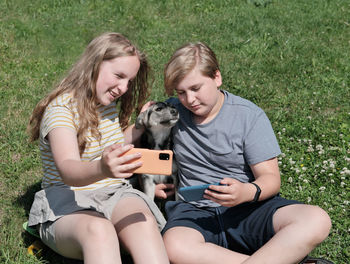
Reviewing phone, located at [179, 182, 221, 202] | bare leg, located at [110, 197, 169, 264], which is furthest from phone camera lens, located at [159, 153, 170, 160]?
bare leg, located at [110, 197, 169, 264]

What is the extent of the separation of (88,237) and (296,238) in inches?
54.6

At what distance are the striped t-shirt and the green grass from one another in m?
0.66

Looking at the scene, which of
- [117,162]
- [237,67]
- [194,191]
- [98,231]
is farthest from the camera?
[237,67]

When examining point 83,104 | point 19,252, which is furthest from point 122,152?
point 19,252

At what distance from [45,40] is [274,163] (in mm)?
5449

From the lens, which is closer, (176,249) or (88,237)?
(88,237)

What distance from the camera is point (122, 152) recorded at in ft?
8.77

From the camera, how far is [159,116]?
3949 mm

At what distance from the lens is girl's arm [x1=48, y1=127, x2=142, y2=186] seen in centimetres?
266

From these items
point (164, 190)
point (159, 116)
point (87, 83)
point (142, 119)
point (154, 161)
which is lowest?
point (164, 190)

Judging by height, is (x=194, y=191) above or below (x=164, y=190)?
above

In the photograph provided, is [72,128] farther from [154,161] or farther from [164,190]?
[164,190]

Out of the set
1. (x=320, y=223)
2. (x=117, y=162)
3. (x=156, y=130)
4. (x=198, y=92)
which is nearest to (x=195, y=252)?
(x=320, y=223)

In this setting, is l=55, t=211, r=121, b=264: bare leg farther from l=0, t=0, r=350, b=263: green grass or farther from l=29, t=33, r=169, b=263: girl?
l=0, t=0, r=350, b=263: green grass
